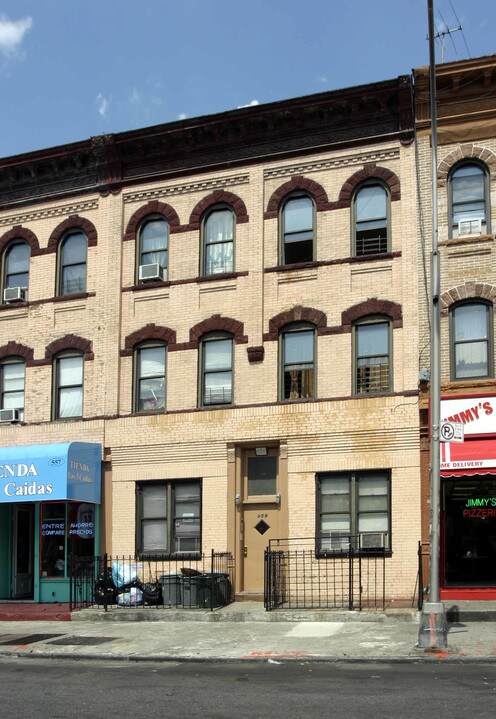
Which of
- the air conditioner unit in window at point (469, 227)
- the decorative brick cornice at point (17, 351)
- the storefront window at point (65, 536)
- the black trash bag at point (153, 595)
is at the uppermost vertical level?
the air conditioner unit in window at point (469, 227)

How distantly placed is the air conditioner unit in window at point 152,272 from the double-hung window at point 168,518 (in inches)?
191

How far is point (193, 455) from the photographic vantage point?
21125 mm

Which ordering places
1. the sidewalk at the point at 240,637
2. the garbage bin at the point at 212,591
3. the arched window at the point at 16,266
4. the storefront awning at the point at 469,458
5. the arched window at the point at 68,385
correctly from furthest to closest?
the arched window at the point at 16,266, the arched window at the point at 68,385, the garbage bin at the point at 212,591, the storefront awning at the point at 469,458, the sidewalk at the point at 240,637

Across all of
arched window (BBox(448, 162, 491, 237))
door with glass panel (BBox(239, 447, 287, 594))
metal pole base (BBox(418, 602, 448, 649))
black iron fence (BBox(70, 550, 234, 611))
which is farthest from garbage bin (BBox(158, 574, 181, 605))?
arched window (BBox(448, 162, 491, 237))

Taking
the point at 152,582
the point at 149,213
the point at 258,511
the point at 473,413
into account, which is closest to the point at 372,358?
the point at 473,413

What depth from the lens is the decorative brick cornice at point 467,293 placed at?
62.6ft

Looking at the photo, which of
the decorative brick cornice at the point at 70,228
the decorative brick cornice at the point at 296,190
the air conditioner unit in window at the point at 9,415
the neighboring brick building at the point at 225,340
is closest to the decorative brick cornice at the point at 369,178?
the neighboring brick building at the point at 225,340

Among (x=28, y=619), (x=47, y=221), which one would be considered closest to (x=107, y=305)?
(x=47, y=221)

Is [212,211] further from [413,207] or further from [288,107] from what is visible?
[413,207]

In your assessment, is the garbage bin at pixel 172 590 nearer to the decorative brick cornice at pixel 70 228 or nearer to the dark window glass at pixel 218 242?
the dark window glass at pixel 218 242

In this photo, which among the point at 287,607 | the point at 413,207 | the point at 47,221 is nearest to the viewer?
the point at 287,607

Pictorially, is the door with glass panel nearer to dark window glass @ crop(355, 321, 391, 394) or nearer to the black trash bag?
the black trash bag

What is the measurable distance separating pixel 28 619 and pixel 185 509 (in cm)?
411

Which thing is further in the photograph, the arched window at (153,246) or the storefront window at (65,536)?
the arched window at (153,246)
